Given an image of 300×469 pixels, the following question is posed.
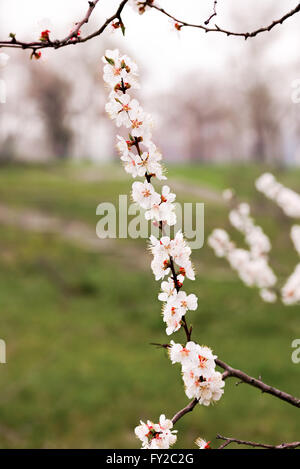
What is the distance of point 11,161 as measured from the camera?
2034 cm

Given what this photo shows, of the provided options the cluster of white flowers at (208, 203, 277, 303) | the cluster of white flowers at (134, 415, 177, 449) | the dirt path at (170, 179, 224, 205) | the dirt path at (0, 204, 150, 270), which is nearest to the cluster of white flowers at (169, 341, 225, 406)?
the cluster of white flowers at (134, 415, 177, 449)

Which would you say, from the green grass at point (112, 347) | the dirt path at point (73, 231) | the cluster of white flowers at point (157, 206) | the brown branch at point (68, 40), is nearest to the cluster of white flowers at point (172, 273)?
the cluster of white flowers at point (157, 206)

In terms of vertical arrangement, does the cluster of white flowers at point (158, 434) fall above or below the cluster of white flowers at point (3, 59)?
below

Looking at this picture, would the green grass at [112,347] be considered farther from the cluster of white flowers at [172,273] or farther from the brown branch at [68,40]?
the brown branch at [68,40]

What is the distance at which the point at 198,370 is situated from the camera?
1.65m

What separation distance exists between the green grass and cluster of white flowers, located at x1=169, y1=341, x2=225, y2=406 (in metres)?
3.97

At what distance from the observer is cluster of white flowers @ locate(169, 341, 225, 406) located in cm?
165

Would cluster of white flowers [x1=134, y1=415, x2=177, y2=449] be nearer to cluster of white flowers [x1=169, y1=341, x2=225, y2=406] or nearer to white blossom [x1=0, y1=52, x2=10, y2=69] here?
cluster of white flowers [x1=169, y1=341, x2=225, y2=406]

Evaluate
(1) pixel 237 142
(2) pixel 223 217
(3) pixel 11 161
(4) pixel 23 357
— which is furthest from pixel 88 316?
(1) pixel 237 142

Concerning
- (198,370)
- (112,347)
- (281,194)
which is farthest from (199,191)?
(198,370)

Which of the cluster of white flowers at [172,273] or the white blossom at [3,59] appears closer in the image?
the cluster of white flowers at [172,273]

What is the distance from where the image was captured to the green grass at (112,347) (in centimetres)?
567

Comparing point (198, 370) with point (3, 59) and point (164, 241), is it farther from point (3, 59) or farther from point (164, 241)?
point (3, 59)
